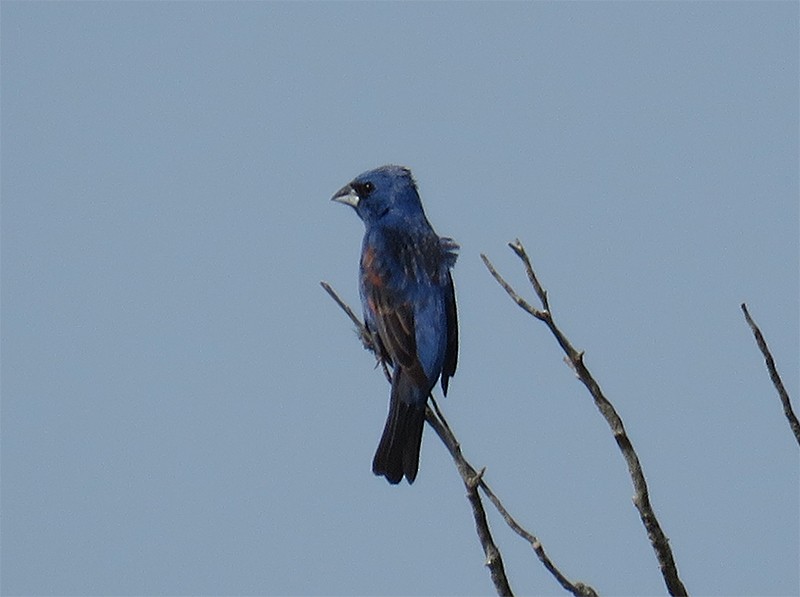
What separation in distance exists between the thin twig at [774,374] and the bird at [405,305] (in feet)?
10.8

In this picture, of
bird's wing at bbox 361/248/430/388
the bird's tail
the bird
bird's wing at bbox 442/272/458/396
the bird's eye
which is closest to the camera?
the bird's tail

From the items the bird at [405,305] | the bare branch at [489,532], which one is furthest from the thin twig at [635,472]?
the bird at [405,305]

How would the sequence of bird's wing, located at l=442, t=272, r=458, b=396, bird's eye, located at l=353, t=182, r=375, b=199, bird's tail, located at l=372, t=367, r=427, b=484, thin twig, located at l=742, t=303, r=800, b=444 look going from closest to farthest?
thin twig, located at l=742, t=303, r=800, b=444 → bird's tail, located at l=372, t=367, r=427, b=484 → bird's wing, located at l=442, t=272, r=458, b=396 → bird's eye, located at l=353, t=182, r=375, b=199

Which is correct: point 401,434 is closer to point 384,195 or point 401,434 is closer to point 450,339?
point 450,339

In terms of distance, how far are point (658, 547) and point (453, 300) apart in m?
4.40

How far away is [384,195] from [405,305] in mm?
1498

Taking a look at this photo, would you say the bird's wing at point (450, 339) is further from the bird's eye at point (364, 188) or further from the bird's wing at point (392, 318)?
the bird's eye at point (364, 188)

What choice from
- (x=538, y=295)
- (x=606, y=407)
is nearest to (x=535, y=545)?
(x=606, y=407)

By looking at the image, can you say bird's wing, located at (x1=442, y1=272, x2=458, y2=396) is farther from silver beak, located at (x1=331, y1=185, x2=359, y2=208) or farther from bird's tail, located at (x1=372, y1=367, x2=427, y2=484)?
silver beak, located at (x1=331, y1=185, x2=359, y2=208)

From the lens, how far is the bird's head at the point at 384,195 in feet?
33.2

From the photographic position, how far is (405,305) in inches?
352

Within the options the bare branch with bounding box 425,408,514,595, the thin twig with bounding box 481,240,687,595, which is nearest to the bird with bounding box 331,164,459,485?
the bare branch with bounding box 425,408,514,595

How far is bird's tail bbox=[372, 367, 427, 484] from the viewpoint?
837 cm

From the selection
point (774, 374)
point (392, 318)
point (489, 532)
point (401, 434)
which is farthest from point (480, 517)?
point (392, 318)
